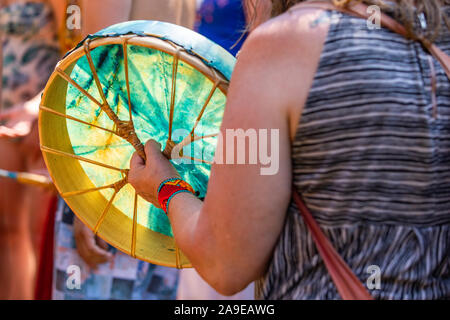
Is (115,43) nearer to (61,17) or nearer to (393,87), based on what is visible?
(393,87)

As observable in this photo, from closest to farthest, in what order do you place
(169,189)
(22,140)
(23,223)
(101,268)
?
(169,189)
(101,268)
(22,140)
(23,223)

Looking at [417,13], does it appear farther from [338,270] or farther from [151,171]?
[151,171]

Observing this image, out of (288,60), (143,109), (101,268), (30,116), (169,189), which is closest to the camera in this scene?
(288,60)

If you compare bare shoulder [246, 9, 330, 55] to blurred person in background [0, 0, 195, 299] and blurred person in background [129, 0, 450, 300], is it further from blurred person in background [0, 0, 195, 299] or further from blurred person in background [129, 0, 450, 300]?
blurred person in background [0, 0, 195, 299]

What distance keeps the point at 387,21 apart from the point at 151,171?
1.97ft

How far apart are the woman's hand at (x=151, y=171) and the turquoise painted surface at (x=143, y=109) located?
0.09 meters

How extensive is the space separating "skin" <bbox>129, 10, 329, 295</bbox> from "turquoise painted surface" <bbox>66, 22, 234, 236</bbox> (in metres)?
0.32

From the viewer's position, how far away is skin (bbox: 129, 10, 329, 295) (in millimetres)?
1035

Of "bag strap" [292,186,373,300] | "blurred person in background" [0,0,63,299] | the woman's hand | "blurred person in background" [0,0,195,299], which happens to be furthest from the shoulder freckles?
"blurred person in background" [0,0,63,299]

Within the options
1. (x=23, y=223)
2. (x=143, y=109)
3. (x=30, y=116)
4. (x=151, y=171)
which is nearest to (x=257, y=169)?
(x=151, y=171)

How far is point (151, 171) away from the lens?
4.54 ft

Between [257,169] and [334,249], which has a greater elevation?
[257,169]
